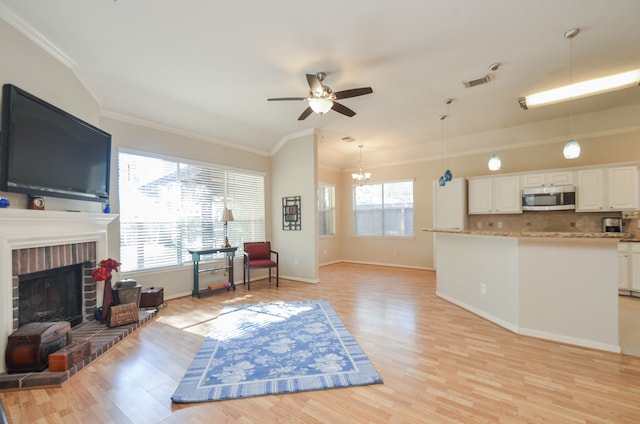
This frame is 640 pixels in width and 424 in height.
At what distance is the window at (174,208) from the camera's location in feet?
13.3

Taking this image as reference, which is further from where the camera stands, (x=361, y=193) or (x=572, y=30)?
(x=361, y=193)

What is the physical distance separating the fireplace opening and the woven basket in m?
0.44

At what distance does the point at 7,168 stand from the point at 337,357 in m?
3.40

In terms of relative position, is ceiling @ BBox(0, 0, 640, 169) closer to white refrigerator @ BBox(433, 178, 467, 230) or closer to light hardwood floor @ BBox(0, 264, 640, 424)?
white refrigerator @ BBox(433, 178, 467, 230)

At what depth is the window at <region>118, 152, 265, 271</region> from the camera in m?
4.05

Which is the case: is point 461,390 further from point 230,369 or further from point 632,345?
point 632,345

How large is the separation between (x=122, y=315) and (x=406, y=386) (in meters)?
3.29

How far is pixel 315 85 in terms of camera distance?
2.87 meters

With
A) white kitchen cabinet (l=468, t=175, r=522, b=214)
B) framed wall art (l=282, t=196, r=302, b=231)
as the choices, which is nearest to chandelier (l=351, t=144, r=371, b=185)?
framed wall art (l=282, t=196, r=302, b=231)

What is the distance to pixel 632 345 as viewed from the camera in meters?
2.68

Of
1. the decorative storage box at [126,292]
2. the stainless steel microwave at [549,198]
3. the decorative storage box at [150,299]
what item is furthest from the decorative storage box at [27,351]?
the stainless steel microwave at [549,198]

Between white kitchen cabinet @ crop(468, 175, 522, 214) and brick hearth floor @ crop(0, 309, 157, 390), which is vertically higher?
white kitchen cabinet @ crop(468, 175, 522, 214)

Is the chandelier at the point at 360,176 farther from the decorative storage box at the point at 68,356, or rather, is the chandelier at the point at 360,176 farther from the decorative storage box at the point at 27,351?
the decorative storage box at the point at 27,351

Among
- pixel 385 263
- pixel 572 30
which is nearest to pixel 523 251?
pixel 572 30
